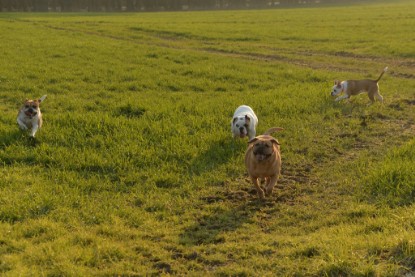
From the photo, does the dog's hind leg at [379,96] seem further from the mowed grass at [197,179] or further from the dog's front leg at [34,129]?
the dog's front leg at [34,129]

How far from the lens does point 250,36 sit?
26969mm

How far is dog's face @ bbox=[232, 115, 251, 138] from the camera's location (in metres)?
7.94

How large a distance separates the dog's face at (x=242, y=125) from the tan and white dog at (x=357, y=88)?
444 centimetres

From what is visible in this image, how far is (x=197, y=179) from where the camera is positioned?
22.3 ft

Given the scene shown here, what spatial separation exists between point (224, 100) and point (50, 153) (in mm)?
4940

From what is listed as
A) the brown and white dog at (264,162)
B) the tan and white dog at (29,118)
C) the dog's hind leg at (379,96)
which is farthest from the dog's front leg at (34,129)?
the dog's hind leg at (379,96)

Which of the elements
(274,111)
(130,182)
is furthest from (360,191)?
(274,111)

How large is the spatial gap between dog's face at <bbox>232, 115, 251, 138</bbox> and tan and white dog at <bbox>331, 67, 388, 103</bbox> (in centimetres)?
444

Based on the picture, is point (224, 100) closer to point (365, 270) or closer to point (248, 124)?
point (248, 124)

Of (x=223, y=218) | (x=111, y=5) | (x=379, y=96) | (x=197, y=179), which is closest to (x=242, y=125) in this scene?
(x=197, y=179)

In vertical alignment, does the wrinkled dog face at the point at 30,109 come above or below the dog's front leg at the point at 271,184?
above

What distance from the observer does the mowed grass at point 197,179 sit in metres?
4.43

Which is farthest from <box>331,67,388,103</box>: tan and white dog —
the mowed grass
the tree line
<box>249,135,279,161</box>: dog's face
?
the tree line

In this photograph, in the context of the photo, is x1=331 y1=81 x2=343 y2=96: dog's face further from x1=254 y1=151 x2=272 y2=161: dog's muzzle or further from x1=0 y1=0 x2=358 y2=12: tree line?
x1=0 y1=0 x2=358 y2=12: tree line
